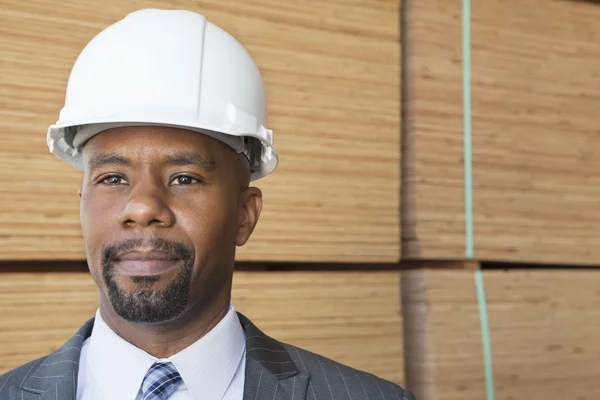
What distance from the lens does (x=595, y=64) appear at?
9.80ft

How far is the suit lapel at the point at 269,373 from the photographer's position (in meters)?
1.70

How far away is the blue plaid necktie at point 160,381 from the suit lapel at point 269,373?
148 millimetres

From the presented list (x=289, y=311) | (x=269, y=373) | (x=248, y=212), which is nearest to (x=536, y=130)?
(x=289, y=311)

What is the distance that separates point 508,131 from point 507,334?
65 centimetres

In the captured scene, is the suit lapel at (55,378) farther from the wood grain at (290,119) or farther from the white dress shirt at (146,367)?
the wood grain at (290,119)

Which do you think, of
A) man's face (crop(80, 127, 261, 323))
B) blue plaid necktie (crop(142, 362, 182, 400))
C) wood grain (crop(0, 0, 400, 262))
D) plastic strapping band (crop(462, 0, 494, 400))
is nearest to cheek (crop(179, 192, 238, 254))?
man's face (crop(80, 127, 261, 323))

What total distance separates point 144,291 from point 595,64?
2.00m

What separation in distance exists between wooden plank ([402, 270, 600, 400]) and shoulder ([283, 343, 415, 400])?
832 millimetres

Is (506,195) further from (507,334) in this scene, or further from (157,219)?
(157,219)

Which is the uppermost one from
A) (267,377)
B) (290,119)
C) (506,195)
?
(290,119)

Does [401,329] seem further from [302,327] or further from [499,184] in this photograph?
[499,184]

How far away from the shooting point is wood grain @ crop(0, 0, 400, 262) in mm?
2191

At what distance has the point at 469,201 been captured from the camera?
2748 millimetres

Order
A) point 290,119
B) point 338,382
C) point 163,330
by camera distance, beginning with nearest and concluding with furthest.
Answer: point 163,330 < point 338,382 < point 290,119
